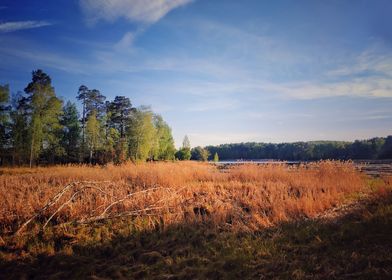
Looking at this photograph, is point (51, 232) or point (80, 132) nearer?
point (51, 232)

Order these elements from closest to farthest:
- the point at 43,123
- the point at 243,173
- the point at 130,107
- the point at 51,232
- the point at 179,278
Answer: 1. the point at 179,278
2. the point at 51,232
3. the point at 243,173
4. the point at 43,123
5. the point at 130,107

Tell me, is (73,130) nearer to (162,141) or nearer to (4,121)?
(4,121)

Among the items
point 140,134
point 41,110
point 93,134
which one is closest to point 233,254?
point 41,110

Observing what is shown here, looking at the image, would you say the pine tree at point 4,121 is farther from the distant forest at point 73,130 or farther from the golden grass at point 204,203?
the golden grass at point 204,203

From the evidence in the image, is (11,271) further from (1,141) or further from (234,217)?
(1,141)

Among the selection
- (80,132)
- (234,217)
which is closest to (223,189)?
(234,217)

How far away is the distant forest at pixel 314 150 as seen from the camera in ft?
260

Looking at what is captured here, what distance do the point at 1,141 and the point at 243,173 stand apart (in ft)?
111

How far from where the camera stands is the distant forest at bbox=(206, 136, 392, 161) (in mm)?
79250

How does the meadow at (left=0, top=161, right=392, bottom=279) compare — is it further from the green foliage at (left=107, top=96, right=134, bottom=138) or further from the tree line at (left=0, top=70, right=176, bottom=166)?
the green foliage at (left=107, top=96, right=134, bottom=138)

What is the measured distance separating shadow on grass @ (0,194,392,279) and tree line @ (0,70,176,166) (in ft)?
53.5

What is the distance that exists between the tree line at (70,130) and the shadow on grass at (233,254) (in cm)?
1632

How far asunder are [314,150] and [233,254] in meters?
109

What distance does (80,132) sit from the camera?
4272 cm
